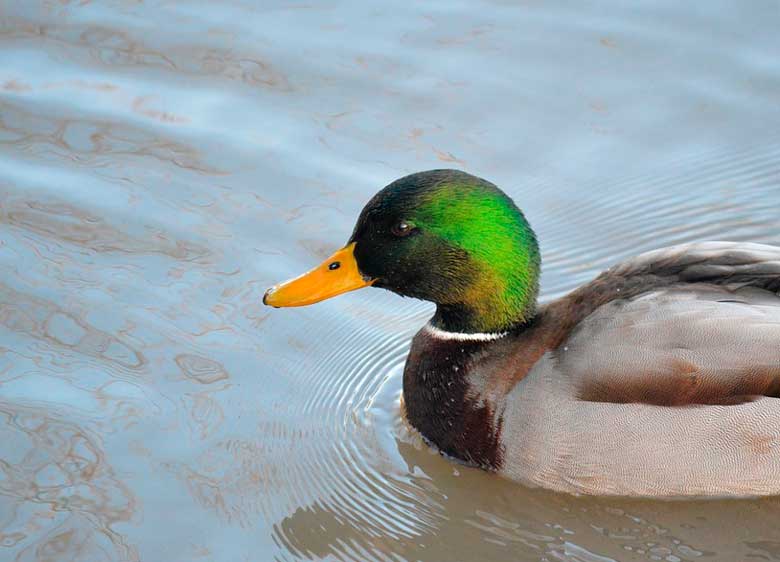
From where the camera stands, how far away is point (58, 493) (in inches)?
223

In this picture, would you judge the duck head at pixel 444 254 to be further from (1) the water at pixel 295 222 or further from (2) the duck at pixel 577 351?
(1) the water at pixel 295 222

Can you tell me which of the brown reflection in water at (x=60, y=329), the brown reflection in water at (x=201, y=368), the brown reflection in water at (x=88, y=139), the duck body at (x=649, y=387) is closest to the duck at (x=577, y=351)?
the duck body at (x=649, y=387)

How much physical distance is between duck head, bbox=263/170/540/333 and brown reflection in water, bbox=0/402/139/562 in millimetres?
1049

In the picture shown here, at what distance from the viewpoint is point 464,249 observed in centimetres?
580

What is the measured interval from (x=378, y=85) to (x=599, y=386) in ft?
12.2

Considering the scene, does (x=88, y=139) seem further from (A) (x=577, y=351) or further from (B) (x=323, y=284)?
(A) (x=577, y=351)

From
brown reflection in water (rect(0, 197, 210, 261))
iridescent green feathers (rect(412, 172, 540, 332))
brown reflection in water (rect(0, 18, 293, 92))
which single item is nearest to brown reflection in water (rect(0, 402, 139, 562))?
brown reflection in water (rect(0, 197, 210, 261))

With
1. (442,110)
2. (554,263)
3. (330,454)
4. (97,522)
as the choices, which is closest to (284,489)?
(330,454)

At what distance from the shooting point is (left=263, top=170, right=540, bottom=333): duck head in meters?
5.74

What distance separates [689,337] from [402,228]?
1.29 m

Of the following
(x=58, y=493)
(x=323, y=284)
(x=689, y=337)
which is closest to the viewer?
(x=689, y=337)

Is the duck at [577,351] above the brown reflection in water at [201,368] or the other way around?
above

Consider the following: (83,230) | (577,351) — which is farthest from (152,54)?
(577,351)

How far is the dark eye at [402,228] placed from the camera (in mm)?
5777
